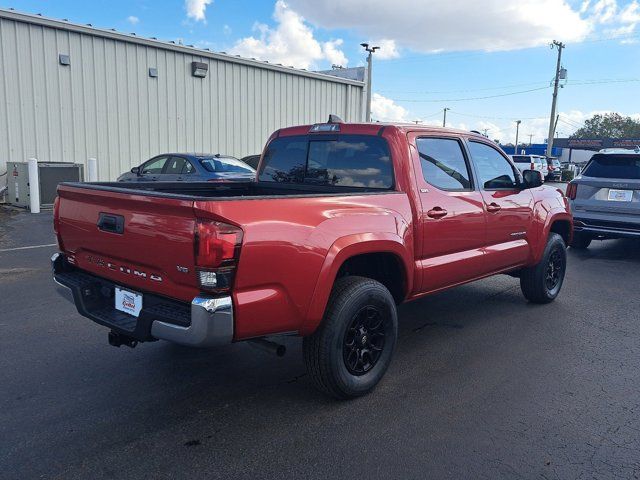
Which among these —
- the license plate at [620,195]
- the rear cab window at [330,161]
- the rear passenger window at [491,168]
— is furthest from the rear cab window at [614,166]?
the rear cab window at [330,161]

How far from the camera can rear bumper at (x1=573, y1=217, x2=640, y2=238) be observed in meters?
8.66

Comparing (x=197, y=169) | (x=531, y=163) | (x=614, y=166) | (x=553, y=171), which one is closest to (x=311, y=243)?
(x=614, y=166)

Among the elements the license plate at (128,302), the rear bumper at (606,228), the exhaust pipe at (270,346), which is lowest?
the exhaust pipe at (270,346)

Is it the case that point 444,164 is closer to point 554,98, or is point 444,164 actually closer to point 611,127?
point 554,98

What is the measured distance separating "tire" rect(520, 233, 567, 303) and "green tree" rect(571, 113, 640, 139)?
95156 millimetres

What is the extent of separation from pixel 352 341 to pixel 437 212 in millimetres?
1307

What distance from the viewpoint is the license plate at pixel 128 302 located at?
3287mm

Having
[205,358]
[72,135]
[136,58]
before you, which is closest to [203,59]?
[136,58]

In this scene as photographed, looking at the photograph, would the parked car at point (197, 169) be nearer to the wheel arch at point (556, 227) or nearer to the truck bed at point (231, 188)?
the truck bed at point (231, 188)

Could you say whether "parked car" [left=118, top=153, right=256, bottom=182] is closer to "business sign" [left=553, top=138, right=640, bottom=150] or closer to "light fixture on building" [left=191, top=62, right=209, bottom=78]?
"light fixture on building" [left=191, top=62, right=209, bottom=78]

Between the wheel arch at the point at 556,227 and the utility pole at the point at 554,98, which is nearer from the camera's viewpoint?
the wheel arch at the point at 556,227

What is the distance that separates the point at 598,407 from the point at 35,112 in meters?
15.7

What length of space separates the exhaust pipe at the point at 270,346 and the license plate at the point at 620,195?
24.6 ft

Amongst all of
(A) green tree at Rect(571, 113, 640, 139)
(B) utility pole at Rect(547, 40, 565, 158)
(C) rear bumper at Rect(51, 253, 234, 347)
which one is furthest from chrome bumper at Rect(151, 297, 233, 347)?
(A) green tree at Rect(571, 113, 640, 139)
